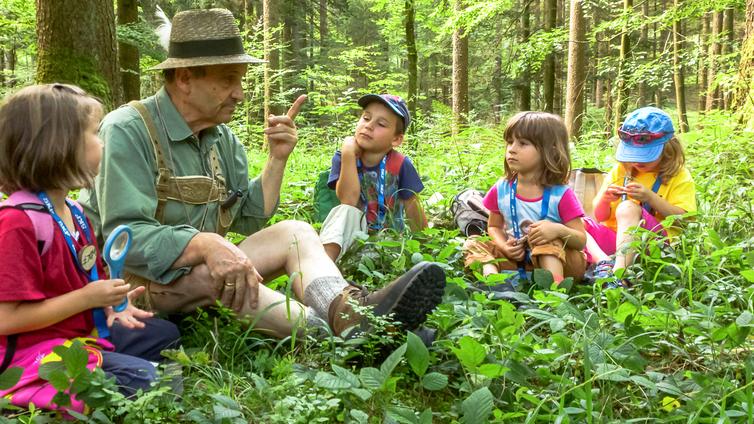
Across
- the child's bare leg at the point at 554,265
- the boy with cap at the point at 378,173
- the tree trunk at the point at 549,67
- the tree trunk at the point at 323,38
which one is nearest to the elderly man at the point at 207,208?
the boy with cap at the point at 378,173

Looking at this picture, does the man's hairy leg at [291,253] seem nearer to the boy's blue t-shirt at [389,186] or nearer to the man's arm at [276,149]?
the man's arm at [276,149]

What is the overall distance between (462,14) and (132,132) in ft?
30.0

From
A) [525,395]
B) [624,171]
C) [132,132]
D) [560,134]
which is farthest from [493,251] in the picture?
[132,132]

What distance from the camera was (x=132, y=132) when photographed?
2.81 m

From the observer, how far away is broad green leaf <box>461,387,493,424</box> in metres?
1.97

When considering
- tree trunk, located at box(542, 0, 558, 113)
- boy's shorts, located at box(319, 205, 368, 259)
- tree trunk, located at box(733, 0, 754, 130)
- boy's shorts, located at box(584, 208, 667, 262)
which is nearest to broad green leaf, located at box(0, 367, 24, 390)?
boy's shorts, located at box(319, 205, 368, 259)

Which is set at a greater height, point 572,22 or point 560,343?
point 572,22

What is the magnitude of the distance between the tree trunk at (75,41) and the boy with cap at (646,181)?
414cm

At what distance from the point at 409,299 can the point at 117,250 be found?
110cm

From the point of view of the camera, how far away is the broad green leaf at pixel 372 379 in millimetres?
2091

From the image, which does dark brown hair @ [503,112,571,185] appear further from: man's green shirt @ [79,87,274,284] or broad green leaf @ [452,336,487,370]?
broad green leaf @ [452,336,487,370]

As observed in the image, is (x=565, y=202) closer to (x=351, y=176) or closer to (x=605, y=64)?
(x=351, y=176)

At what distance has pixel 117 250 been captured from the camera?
7.57 feet

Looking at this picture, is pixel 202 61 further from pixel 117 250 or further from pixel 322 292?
pixel 322 292
